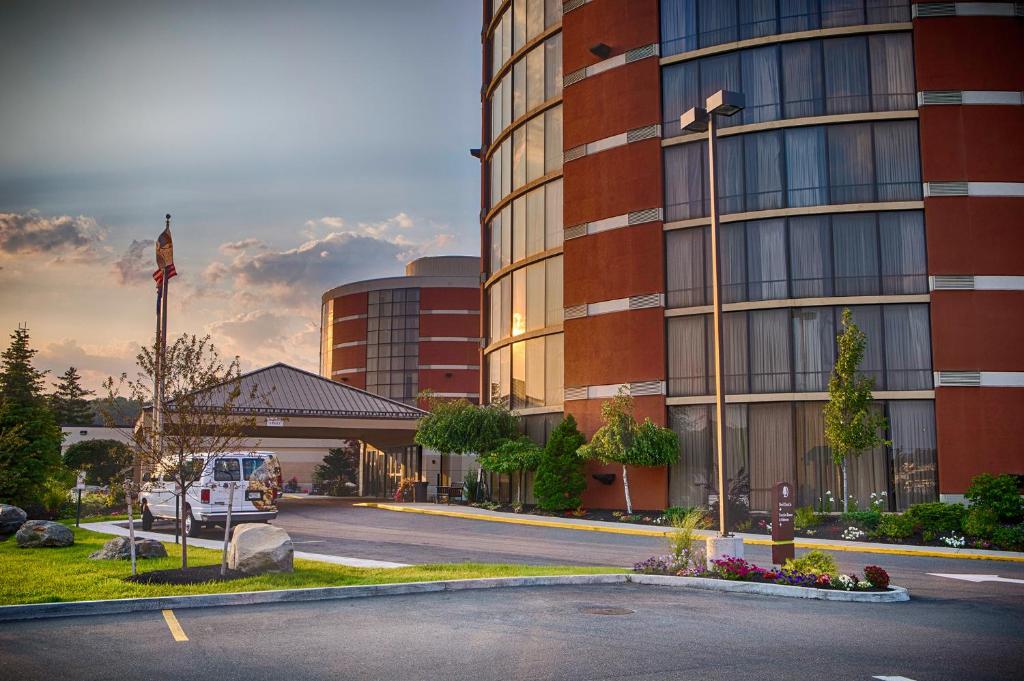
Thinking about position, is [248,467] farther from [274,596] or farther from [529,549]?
[274,596]

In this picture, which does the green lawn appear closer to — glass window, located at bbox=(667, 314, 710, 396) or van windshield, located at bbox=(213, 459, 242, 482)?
van windshield, located at bbox=(213, 459, 242, 482)

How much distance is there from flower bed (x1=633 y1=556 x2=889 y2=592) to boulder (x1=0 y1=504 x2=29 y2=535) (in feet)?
54.3

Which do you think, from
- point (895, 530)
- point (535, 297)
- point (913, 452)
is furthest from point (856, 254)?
point (535, 297)

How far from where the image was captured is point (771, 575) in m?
14.9

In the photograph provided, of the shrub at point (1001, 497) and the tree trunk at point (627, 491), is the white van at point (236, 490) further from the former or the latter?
the shrub at point (1001, 497)

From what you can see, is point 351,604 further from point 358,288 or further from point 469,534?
point 358,288

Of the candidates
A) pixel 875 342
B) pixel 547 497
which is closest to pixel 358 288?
pixel 547 497

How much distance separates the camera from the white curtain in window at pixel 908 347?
97.6ft

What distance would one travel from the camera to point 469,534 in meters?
25.5

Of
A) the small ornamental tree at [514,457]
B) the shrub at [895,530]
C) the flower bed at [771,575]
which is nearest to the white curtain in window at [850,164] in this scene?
the shrub at [895,530]

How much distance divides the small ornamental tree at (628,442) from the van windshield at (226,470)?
12943 millimetres

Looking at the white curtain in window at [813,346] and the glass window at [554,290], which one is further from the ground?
the glass window at [554,290]

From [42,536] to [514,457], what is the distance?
1873 centimetres

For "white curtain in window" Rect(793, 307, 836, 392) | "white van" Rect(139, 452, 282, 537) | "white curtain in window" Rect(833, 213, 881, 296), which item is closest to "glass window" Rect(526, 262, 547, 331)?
"white curtain in window" Rect(793, 307, 836, 392)
